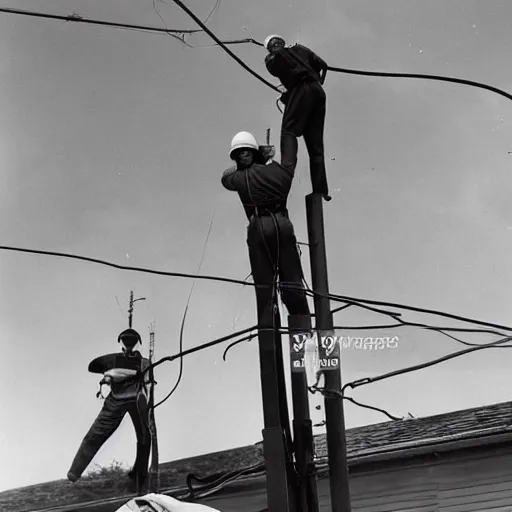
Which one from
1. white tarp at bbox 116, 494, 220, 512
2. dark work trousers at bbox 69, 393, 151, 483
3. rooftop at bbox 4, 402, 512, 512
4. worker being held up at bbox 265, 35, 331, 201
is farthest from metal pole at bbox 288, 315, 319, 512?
dark work trousers at bbox 69, 393, 151, 483

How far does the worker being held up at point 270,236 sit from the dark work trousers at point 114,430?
8.16 feet

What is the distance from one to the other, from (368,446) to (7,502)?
6.36m

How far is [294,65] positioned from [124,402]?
14.1ft

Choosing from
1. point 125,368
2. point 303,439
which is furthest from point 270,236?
point 125,368

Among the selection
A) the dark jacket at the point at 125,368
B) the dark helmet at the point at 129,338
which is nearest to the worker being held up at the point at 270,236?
Result: the dark jacket at the point at 125,368

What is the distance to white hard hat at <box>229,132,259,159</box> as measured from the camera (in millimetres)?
8383

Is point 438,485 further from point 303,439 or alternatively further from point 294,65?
point 294,65

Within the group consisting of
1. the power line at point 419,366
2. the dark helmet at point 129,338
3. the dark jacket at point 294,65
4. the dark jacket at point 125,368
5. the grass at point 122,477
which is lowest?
the grass at point 122,477

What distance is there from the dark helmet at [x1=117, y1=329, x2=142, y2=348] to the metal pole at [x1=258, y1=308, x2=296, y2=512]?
279cm

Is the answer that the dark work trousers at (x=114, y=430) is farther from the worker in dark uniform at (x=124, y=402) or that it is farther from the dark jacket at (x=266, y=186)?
the dark jacket at (x=266, y=186)

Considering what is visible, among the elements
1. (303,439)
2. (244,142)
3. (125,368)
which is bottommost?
(303,439)

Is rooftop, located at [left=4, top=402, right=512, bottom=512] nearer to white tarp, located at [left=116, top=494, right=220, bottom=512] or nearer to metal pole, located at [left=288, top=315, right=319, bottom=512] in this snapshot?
metal pole, located at [left=288, top=315, right=319, bottom=512]

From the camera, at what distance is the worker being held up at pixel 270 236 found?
7.96m

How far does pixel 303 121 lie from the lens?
27.6ft
